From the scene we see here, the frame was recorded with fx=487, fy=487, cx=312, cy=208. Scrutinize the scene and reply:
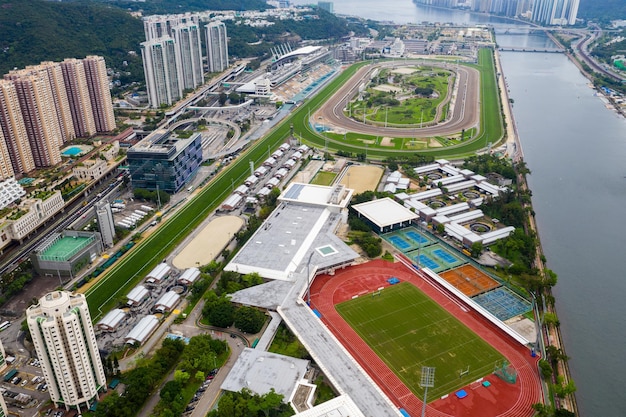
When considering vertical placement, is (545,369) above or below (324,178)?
above

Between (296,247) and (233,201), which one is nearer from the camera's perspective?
(296,247)

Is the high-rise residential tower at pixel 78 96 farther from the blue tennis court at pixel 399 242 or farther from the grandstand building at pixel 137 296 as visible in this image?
the blue tennis court at pixel 399 242

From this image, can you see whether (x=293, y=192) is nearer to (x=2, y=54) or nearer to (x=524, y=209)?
(x=524, y=209)

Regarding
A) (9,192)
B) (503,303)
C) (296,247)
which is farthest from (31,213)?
(503,303)

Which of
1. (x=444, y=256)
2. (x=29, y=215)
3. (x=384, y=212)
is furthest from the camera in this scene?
(x=384, y=212)

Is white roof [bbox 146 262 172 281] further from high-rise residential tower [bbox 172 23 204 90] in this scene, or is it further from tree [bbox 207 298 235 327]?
high-rise residential tower [bbox 172 23 204 90]

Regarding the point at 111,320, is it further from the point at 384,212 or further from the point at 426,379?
the point at 384,212
